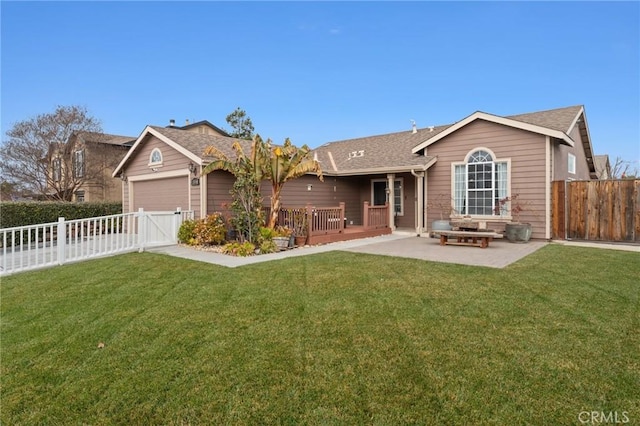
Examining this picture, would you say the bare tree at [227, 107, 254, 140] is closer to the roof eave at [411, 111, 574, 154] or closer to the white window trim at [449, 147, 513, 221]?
the roof eave at [411, 111, 574, 154]

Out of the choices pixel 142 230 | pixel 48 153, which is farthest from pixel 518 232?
Result: pixel 48 153

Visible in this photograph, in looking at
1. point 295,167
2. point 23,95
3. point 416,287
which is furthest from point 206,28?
point 416,287

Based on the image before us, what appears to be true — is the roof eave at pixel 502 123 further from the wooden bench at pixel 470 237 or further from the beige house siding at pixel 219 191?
the beige house siding at pixel 219 191

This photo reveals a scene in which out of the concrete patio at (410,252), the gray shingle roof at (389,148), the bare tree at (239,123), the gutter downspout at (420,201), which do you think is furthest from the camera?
the bare tree at (239,123)

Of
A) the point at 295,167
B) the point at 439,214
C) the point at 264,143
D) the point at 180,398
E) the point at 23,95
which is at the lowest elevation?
the point at 180,398

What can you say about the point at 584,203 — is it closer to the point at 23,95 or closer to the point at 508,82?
the point at 508,82

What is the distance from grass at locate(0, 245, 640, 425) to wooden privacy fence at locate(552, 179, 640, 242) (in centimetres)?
544

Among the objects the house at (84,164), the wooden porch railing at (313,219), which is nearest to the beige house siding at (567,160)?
the wooden porch railing at (313,219)

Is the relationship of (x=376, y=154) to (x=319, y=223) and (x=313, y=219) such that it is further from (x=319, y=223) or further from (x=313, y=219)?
(x=313, y=219)

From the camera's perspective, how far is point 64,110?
69.8ft

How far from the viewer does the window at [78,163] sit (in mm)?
22562

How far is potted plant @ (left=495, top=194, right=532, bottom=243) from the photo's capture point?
11.1m

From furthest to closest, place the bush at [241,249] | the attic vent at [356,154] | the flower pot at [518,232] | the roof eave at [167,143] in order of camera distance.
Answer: the attic vent at [356,154] < the roof eave at [167,143] < the flower pot at [518,232] < the bush at [241,249]

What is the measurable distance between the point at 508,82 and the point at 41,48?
20526mm
